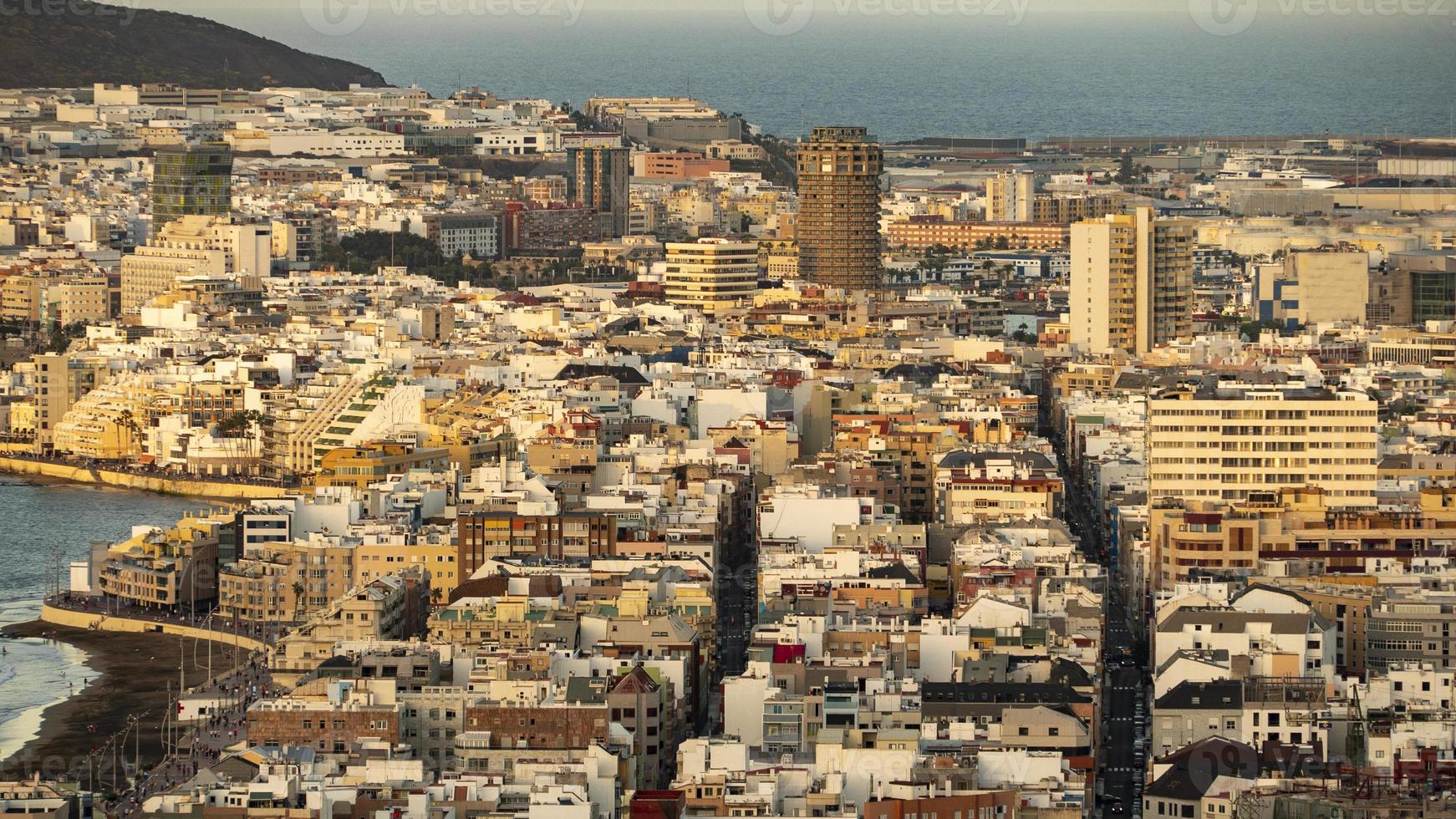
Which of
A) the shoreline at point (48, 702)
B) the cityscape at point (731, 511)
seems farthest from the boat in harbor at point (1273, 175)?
the shoreline at point (48, 702)

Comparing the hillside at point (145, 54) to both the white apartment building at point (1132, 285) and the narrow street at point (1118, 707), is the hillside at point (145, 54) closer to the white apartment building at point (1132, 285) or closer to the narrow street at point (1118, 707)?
the white apartment building at point (1132, 285)

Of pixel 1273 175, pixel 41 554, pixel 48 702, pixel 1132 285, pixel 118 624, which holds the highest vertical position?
pixel 1273 175

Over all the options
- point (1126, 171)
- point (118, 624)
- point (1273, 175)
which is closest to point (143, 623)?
point (118, 624)

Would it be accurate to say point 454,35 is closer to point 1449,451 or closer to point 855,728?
point 1449,451

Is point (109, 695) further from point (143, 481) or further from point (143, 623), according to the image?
point (143, 481)

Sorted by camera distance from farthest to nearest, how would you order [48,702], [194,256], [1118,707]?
[194,256] < [48,702] < [1118,707]

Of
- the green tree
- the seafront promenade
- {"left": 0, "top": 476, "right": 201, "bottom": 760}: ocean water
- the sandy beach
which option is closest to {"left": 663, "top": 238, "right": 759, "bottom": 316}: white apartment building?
{"left": 0, "top": 476, "right": 201, "bottom": 760}: ocean water
